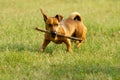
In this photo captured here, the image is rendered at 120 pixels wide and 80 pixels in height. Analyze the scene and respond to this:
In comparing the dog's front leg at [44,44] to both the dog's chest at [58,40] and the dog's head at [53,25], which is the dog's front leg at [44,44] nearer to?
the dog's chest at [58,40]

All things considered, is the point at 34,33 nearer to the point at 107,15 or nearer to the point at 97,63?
the point at 97,63

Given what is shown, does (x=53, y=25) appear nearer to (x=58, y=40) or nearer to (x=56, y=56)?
(x=58, y=40)

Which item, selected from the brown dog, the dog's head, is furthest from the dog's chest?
the dog's head

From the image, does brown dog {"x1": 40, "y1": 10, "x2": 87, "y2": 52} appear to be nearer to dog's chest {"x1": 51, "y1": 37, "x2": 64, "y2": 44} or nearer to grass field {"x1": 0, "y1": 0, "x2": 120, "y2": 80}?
dog's chest {"x1": 51, "y1": 37, "x2": 64, "y2": 44}

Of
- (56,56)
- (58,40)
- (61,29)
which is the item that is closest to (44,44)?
(58,40)

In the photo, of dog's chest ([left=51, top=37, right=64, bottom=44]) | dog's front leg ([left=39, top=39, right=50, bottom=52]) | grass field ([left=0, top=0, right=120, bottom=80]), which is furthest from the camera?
dog's front leg ([left=39, top=39, right=50, bottom=52])

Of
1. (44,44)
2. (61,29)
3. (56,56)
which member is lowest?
(56,56)

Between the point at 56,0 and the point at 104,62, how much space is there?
571 inches

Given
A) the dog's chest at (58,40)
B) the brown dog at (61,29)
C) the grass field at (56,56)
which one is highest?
the brown dog at (61,29)

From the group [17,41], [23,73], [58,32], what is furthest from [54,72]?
[17,41]

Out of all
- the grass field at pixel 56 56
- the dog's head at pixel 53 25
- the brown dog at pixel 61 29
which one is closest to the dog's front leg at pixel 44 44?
the brown dog at pixel 61 29

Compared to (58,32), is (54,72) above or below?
below

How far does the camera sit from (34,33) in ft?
32.9

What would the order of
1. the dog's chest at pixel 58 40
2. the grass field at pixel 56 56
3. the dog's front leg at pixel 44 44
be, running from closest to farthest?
1. the grass field at pixel 56 56
2. the dog's chest at pixel 58 40
3. the dog's front leg at pixel 44 44
